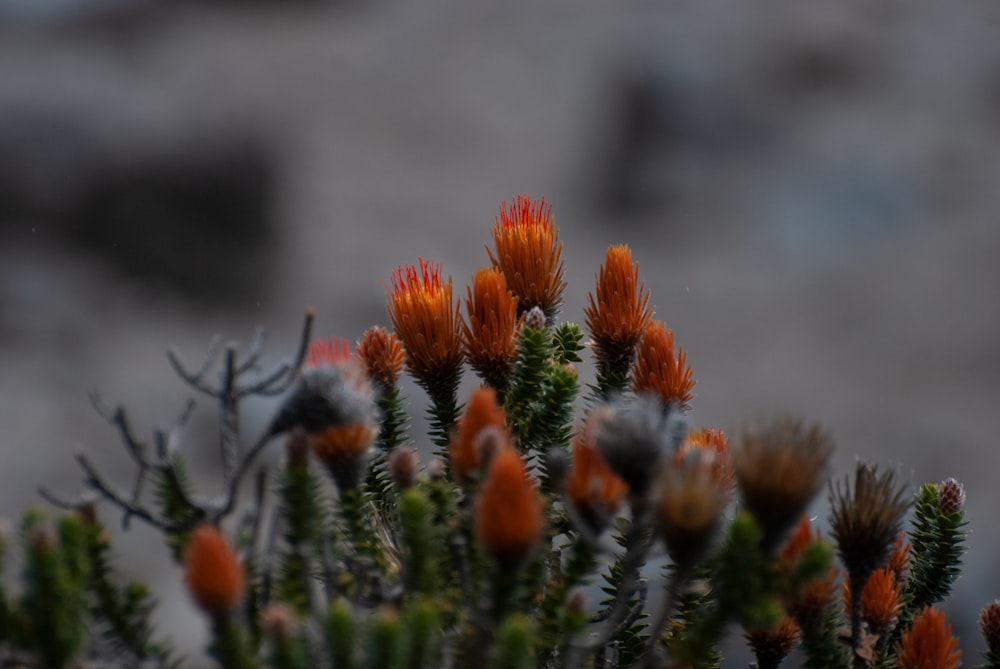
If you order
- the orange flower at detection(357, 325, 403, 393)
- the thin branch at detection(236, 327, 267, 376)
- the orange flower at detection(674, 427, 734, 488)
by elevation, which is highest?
the orange flower at detection(357, 325, 403, 393)

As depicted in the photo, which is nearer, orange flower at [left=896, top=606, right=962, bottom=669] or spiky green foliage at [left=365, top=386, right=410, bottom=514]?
orange flower at [left=896, top=606, right=962, bottom=669]

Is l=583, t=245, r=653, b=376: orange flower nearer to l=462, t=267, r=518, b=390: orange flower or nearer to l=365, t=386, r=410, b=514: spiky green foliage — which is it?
l=462, t=267, r=518, b=390: orange flower

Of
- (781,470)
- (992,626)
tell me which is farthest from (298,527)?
(992,626)

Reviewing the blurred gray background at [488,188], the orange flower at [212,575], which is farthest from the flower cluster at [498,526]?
the blurred gray background at [488,188]

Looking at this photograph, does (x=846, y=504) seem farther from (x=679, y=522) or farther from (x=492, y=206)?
(x=492, y=206)

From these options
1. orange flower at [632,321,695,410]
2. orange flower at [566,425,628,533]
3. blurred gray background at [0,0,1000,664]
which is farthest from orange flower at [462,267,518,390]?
blurred gray background at [0,0,1000,664]

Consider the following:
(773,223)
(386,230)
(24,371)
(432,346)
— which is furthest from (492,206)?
(432,346)
